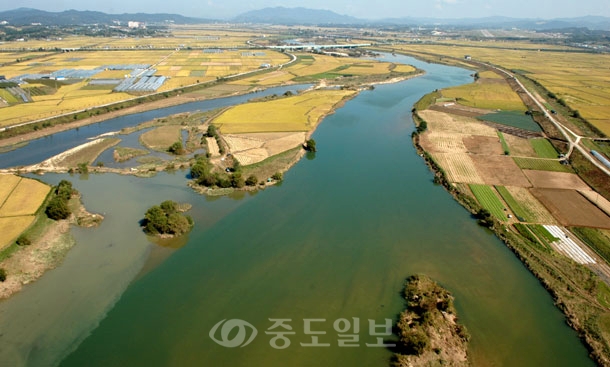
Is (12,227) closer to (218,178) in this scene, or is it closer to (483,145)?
(218,178)

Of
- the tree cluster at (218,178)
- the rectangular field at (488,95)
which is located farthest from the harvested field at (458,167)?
the rectangular field at (488,95)

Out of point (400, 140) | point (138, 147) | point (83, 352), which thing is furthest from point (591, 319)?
point (138, 147)

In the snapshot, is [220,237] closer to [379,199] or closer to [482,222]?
[379,199]

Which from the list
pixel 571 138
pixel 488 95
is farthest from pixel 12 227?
pixel 488 95

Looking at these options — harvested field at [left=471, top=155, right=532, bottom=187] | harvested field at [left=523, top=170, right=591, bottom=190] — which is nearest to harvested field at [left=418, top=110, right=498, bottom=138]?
harvested field at [left=471, top=155, right=532, bottom=187]

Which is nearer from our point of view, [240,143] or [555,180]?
[555,180]

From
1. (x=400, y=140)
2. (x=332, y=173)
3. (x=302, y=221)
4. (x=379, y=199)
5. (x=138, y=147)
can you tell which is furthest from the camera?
(x=400, y=140)
